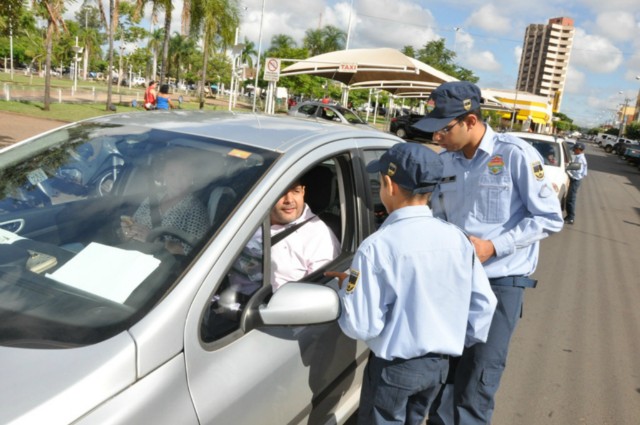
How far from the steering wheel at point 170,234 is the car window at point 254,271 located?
0.18 metres

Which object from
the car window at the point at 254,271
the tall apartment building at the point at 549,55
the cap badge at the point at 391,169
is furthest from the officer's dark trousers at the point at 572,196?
the tall apartment building at the point at 549,55

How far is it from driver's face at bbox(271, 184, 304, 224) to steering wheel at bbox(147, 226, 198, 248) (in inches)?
23.3

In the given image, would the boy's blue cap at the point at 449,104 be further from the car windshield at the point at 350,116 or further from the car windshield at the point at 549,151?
the car windshield at the point at 350,116

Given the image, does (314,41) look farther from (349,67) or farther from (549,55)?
(549,55)

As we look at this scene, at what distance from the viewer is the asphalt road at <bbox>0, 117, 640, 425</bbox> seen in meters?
3.44

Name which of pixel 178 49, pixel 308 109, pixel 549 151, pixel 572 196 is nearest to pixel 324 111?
pixel 308 109

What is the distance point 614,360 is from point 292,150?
3682 millimetres

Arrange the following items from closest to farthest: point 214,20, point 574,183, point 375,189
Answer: point 375,189, point 574,183, point 214,20

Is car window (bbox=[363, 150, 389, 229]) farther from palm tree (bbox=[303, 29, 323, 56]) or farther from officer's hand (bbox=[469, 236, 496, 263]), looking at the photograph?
palm tree (bbox=[303, 29, 323, 56])

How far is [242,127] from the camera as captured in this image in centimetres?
230

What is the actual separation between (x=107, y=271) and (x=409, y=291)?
39.7 inches

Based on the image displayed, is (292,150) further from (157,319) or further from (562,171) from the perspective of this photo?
(562,171)

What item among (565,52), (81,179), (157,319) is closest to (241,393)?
(157,319)

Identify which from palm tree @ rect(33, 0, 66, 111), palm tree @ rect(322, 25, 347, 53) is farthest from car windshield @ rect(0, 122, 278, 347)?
palm tree @ rect(322, 25, 347, 53)
